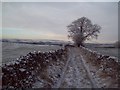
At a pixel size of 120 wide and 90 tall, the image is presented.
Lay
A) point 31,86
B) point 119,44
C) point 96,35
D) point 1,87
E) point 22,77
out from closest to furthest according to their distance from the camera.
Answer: point 1,87
point 31,86
point 22,77
point 119,44
point 96,35

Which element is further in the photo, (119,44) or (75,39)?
(75,39)

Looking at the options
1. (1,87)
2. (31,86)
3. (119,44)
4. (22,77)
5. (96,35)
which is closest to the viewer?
(1,87)

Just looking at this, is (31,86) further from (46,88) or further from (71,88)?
(71,88)

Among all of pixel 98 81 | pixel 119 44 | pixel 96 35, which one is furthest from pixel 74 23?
pixel 98 81

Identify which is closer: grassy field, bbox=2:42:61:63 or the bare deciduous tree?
grassy field, bbox=2:42:61:63

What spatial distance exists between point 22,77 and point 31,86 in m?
1.49

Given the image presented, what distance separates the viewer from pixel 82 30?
89938 millimetres

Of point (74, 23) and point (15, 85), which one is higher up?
point (74, 23)

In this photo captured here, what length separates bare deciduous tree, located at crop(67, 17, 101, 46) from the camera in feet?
291

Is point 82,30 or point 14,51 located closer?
point 14,51

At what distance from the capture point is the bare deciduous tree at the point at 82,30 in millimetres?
88812

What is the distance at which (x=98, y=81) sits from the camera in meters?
17.6

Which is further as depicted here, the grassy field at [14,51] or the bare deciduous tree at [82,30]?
the bare deciduous tree at [82,30]

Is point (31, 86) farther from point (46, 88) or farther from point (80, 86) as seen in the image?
point (80, 86)
